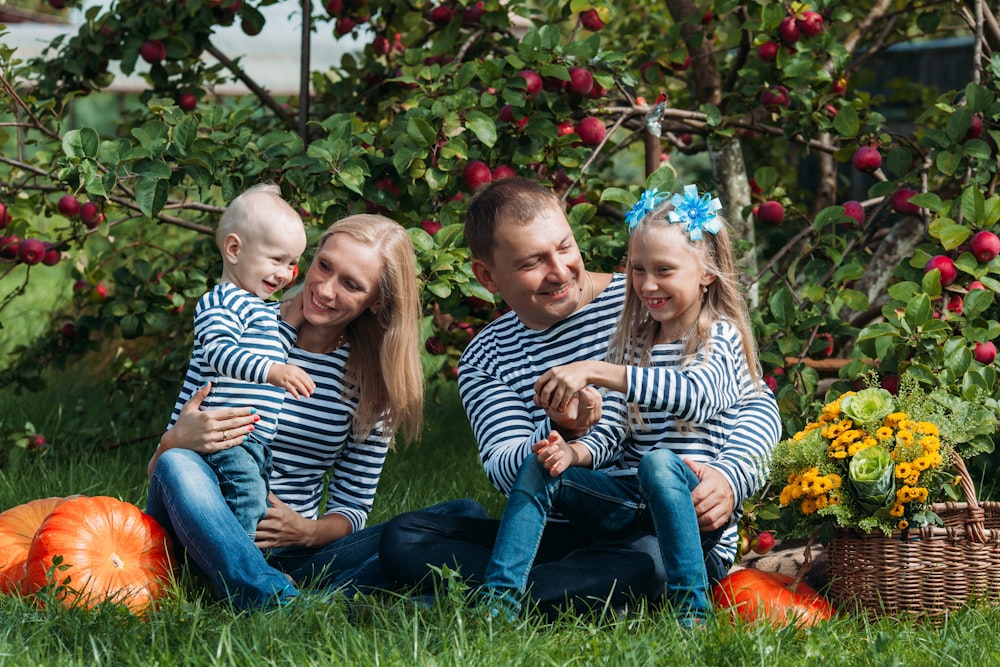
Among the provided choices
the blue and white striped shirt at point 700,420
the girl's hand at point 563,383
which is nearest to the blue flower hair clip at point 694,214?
the blue and white striped shirt at point 700,420

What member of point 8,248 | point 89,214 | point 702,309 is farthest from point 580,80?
point 8,248

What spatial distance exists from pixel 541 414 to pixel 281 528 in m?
0.64

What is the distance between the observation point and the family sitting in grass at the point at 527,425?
7.57 feet

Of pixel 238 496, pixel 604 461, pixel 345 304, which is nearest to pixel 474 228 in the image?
pixel 345 304

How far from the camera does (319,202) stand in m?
3.19

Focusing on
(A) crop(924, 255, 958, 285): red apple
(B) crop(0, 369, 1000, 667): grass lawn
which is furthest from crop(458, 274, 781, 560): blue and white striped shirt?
(A) crop(924, 255, 958, 285): red apple

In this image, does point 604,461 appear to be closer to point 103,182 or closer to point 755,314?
point 755,314

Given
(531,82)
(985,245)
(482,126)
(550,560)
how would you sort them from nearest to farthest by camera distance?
(550,560), (985,245), (482,126), (531,82)

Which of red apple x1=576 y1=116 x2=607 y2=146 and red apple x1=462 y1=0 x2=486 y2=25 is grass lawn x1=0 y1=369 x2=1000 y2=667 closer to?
red apple x1=576 y1=116 x2=607 y2=146

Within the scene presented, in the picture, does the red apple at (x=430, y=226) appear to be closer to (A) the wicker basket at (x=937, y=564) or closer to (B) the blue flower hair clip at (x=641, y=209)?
(B) the blue flower hair clip at (x=641, y=209)

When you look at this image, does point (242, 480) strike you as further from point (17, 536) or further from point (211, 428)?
point (17, 536)

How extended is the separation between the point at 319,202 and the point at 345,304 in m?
0.66

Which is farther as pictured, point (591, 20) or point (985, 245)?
point (591, 20)

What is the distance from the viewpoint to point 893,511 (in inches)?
91.7
